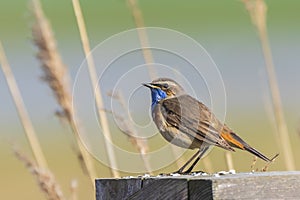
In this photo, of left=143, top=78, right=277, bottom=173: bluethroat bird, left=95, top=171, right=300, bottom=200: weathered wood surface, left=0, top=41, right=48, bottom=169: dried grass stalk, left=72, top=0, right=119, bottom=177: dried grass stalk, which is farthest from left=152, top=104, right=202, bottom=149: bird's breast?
left=95, top=171, right=300, bottom=200: weathered wood surface

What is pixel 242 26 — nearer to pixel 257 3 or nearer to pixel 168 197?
pixel 257 3

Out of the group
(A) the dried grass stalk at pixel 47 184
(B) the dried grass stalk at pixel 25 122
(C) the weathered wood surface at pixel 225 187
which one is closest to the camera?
(C) the weathered wood surface at pixel 225 187

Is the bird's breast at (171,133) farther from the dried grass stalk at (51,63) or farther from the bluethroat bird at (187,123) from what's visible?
the dried grass stalk at (51,63)

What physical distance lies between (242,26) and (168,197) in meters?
18.0

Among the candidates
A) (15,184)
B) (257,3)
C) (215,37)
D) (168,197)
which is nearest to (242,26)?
(215,37)

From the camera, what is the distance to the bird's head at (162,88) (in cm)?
494

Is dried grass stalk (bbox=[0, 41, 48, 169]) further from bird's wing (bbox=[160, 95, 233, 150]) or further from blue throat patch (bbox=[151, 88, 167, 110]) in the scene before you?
bird's wing (bbox=[160, 95, 233, 150])

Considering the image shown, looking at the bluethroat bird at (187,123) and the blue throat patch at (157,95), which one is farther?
the blue throat patch at (157,95)

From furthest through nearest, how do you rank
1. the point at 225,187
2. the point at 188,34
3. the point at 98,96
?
1. the point at 188,34
2. the point at 98,96
3. the point at 225,187

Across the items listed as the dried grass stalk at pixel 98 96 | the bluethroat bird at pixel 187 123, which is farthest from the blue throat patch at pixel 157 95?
the dried grass stalk at pixel 98 96

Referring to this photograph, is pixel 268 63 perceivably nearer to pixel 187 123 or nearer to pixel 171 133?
pixel 171 133

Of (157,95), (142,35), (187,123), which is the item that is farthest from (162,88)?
(187,123)

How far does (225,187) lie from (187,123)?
3.44 ft

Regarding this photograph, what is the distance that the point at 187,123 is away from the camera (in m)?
4.28
